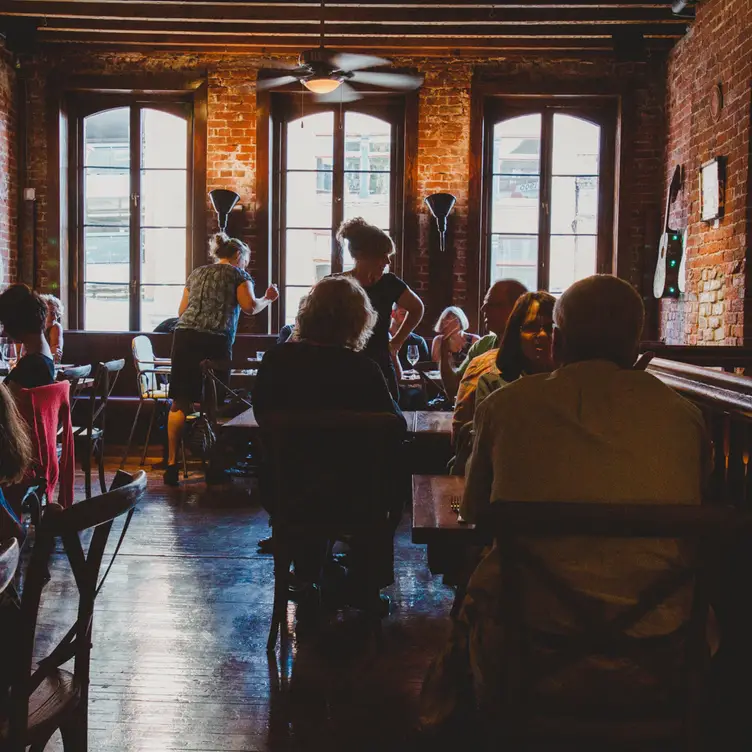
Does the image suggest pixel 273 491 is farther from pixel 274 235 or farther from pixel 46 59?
pixel 46 59

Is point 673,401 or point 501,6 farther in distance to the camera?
point 501,6

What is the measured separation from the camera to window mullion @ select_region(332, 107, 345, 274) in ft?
26.3

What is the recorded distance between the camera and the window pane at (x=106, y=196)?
8.16 meters

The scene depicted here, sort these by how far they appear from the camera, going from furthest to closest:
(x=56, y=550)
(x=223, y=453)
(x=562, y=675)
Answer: (x=223, y=453)
(x=56, y=550)
(x=562, y=675)

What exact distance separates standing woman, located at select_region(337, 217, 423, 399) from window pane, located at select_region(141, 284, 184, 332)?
14.8ft

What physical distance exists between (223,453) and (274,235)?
2.76m

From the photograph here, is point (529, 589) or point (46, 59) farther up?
point (46, 59)

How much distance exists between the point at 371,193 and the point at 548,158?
168 cm

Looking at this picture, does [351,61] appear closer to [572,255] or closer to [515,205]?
[515,205]

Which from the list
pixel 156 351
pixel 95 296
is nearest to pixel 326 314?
pixel 156 351

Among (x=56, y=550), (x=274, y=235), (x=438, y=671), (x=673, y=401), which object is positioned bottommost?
(x=56, y=550)

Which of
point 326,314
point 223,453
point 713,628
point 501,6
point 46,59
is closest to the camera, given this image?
point 713,628

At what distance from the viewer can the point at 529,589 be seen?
1539 mm

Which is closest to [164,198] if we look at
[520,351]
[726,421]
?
[520,351]
